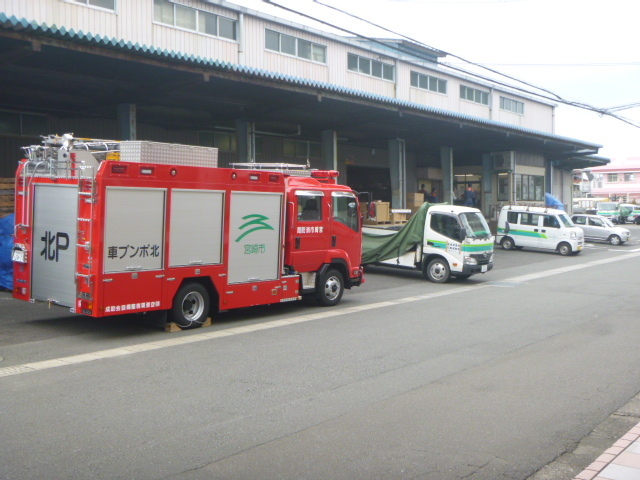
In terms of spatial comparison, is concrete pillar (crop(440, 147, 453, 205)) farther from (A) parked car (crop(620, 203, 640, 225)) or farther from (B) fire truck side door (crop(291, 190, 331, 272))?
(A) parked car (crop(620, 203, 640, 225))

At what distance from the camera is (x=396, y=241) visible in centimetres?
2073

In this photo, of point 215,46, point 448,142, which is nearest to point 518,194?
point 448,142

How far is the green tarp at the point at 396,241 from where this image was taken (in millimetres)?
20156

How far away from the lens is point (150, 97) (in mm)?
20234

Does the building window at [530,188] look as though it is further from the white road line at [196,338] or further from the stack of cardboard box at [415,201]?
the white road line at [196,338]

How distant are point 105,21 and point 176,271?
1505 cm

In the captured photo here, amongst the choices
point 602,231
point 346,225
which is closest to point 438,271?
point 346,225

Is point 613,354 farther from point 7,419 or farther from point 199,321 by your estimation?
point 7,419

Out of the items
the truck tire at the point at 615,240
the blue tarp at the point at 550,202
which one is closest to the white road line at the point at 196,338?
the truck tire at the point at 615,240

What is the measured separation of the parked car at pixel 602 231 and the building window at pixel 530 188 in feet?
12.0

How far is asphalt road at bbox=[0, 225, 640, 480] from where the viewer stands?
561 cm

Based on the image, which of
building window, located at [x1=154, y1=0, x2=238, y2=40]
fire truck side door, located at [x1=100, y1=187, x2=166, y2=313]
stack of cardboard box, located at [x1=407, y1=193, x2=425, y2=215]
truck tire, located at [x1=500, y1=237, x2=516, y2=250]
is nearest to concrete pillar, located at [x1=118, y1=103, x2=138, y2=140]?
building window, located at [x1=154, y1=0, x2=238, y2=40]

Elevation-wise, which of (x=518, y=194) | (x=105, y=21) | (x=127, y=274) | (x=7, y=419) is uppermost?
(x=105, y=21)

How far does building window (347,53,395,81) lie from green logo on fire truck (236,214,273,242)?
2222cm
